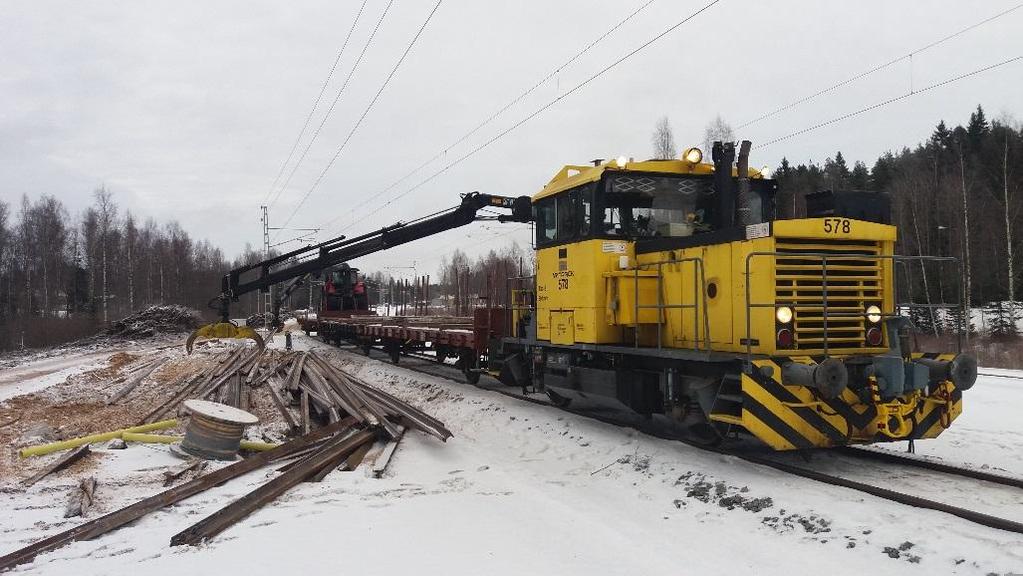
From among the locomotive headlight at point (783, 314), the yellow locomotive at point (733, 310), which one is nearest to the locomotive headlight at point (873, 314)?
the yellow locomotive at point (733, 310)

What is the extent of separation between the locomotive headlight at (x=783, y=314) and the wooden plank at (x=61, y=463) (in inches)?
294

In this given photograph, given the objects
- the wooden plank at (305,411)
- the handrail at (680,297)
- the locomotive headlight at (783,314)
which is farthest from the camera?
the wooden plank at (305,411)

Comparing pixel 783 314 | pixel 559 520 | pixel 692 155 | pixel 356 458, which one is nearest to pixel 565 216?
pixel 692 155

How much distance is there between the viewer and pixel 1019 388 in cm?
1231

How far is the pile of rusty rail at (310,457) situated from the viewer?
4.91 m

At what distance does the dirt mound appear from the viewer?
3397cm

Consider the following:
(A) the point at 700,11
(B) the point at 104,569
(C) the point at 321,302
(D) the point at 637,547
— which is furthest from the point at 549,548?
(C) the point at 321,302

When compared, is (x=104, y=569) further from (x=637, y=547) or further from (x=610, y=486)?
(x=610, y=486)

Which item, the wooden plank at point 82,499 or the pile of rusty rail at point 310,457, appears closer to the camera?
the pile of rusty rail at point 310,457

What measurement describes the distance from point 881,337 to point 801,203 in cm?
3917

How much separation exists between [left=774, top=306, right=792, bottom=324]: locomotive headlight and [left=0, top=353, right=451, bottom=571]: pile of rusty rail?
4.35 m

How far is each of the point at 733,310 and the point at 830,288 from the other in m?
0.93

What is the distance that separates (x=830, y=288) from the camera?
6.34 metres

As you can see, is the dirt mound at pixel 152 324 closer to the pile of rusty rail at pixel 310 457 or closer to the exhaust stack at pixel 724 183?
the pile of rusty rail at pixel 310 457
